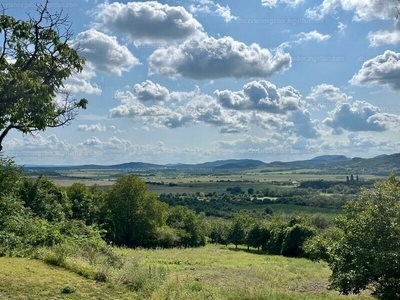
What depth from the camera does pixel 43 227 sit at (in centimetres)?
1562

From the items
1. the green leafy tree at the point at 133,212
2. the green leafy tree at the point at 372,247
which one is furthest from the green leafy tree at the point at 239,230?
the green leafy tree at the point at 372,247

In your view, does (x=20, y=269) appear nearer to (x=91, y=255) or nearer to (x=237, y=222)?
(x=91, y=255)

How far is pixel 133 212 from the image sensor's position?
54.4m

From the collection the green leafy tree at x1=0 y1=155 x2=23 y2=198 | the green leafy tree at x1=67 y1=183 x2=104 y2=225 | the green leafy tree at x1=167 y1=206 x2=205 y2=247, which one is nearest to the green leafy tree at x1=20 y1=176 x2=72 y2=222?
the green leafy tree at x1=67 y1=183 x2=104 y2=225

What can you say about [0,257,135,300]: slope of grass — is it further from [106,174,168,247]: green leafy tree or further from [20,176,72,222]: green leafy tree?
[106,174,168,247]: green leafy tree

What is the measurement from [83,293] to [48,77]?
18.7ft

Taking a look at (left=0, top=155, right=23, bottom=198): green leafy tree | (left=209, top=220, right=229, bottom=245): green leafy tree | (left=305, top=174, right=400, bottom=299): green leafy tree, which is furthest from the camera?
(left=209, top=220, right=229, bottom=245): green leafy tree

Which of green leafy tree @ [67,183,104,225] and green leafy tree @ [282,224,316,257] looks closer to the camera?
green leafy tree @ [67,183,104,225]

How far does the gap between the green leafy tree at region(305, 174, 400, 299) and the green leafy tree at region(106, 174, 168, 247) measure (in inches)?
1715

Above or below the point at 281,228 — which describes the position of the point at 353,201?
above

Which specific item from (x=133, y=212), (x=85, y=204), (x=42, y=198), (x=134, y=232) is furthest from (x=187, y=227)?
(x=42, y=198)

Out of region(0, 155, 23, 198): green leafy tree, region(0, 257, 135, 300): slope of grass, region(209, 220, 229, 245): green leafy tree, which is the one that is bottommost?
region(209, 220, 229, 245): green leafy tree

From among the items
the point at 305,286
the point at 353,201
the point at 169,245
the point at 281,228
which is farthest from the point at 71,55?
the point at 281,228

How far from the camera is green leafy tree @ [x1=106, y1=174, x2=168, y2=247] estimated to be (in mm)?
53969
